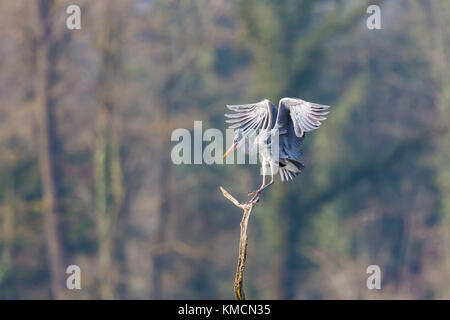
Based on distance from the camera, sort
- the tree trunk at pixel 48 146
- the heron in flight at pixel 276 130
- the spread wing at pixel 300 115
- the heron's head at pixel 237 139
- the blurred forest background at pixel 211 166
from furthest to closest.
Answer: the blurred forest background at pixel 211 166, the tree trunk at pixel 48 146, the heron's head at pixel 237 139, the heron in flight at pixel 276 130, the spread wing at pixel 300 115

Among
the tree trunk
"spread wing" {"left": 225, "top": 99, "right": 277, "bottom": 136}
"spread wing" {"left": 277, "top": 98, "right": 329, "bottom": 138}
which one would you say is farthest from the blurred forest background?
"spread wing" {"left": 277, "top": 98, "right": 329, "bottom": 138}

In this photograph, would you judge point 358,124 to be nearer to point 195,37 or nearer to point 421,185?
point 421,185

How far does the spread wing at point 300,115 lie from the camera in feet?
24.5

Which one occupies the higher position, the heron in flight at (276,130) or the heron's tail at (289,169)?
the heron in flight at (276,130)

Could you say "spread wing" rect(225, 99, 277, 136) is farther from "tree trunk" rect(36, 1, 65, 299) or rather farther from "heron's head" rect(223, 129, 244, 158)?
"tree trunk" rect(36, 1, 65, 299)

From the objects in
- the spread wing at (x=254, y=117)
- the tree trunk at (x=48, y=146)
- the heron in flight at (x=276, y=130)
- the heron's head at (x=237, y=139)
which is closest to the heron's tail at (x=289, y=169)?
the heron in flight at (x=276, y=130)

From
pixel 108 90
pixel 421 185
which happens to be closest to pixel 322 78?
pixel 421 185

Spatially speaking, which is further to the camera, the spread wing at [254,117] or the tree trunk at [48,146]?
the tree trunk at [48,146]

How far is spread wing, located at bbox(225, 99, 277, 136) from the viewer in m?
7.87

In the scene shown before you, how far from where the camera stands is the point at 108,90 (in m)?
22.9

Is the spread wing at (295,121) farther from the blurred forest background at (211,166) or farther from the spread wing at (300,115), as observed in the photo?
the blurred forest background at (211,166)

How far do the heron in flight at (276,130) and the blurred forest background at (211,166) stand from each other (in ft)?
49.0

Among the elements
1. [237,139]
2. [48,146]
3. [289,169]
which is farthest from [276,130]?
[48,146]

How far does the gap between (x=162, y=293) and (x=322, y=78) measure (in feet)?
30.1
